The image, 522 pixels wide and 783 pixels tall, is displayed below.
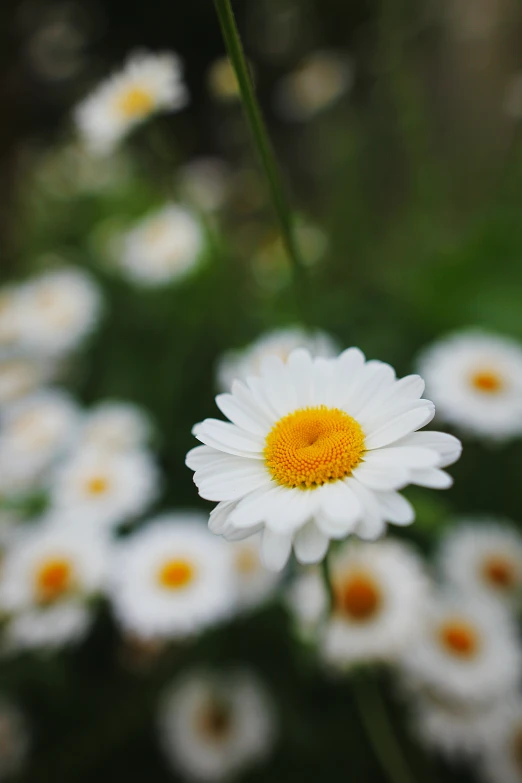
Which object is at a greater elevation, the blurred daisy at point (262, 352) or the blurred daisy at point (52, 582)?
the blurred daisy at point (262, 352)

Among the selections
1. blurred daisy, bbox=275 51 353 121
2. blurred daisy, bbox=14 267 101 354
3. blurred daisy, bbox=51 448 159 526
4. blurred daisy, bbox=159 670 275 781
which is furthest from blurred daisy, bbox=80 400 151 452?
blurred daisy, bbox=275 51 353 121

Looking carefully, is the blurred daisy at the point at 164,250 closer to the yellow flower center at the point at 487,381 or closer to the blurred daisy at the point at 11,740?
the yellow flower center at the point at 487,381

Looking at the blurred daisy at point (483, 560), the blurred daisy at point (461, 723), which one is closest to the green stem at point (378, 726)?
the blurred daisy at point (461, 723)

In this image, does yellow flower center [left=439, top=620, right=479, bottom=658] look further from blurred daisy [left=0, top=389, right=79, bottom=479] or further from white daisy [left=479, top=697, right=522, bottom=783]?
blurred daisy [left=0, top=389, right=79, bottom=479]

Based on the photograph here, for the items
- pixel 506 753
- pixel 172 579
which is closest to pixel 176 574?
pixel 172 579

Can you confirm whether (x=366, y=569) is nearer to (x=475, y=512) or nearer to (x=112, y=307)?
(x=475, y=512)

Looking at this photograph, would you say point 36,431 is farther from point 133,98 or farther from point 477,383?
point 477,383

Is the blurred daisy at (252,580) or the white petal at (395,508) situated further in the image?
the blurred daisy at (252,580)
